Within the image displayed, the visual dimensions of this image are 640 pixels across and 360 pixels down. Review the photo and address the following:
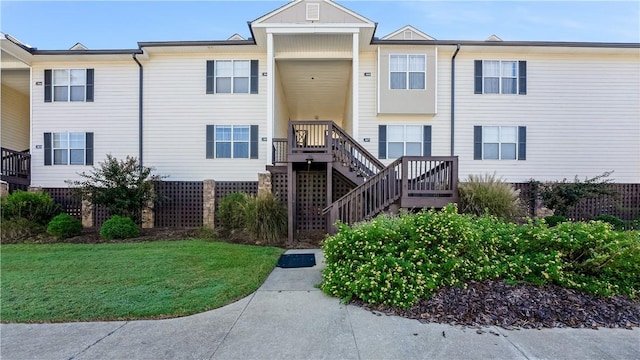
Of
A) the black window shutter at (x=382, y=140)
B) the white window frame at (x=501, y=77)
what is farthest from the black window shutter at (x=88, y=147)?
the white window frame at (x=501, y=77)

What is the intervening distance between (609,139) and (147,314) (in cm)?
1638

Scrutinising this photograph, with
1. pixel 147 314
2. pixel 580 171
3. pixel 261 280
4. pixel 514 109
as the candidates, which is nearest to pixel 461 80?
pixel 514 109

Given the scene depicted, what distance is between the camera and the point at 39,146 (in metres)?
12.7

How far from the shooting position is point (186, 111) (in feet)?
41.5

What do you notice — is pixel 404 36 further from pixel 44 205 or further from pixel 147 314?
pixel 44 205

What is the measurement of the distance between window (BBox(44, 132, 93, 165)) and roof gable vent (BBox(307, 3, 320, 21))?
9903mm

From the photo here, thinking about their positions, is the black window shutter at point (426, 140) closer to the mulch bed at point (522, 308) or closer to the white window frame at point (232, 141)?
the white window frame at point (232, 141)

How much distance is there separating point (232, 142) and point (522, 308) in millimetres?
10975

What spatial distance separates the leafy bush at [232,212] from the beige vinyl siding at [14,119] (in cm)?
1243

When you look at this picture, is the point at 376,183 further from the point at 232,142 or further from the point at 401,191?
the point at 232,142

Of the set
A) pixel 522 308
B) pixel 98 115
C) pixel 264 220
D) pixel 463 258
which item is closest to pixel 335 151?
pixel 264 220

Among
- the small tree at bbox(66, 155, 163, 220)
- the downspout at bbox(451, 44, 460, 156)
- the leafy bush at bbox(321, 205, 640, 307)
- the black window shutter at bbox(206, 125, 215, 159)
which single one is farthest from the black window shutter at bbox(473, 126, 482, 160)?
the small tree at bbox(66, 155, 163, 220)

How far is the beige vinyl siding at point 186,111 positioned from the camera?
12570mm

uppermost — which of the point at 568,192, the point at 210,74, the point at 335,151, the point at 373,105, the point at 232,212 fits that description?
the point at 210,74
